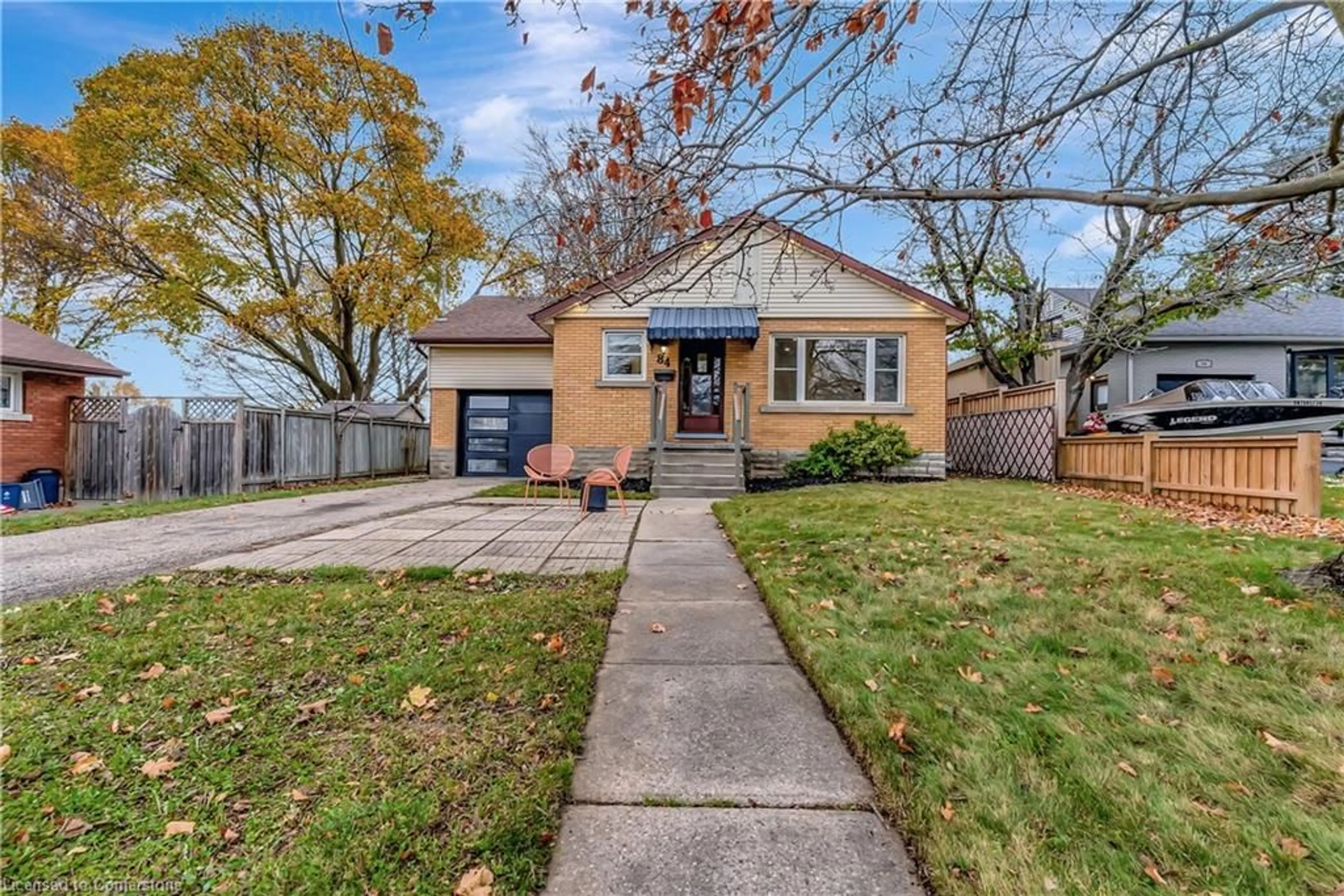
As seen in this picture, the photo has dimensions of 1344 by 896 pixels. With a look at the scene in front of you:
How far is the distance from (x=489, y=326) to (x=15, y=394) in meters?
9.35

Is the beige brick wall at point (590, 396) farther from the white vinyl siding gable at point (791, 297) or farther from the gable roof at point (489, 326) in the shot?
the gable roof at point (489, 326)

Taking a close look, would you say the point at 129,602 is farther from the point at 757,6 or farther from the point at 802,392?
the point at 802,392

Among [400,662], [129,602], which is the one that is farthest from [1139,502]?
[129,602]

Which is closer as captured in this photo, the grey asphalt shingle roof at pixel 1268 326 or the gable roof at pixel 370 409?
the gable roof at pixel 370 409

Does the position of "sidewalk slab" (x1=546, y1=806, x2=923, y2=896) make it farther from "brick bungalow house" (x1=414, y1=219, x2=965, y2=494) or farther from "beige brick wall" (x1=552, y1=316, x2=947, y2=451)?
"beige brick wall" (x1=552, y1=316, x2=947, y2=451)

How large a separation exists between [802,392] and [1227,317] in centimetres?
1570

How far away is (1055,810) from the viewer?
179cm

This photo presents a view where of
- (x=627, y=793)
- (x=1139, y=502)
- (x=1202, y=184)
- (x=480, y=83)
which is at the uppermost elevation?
(x=480, y=83)

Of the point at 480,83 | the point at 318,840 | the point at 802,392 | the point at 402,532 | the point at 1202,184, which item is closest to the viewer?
the point at 318,840

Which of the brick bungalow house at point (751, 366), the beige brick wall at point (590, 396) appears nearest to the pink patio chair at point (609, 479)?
the brick bungalow house at point (751, 366)

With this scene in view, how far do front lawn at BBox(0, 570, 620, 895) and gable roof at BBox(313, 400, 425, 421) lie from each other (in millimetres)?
13036

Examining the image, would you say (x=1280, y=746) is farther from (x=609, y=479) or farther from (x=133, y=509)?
(x=133, y=509)

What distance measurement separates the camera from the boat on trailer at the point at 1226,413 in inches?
406

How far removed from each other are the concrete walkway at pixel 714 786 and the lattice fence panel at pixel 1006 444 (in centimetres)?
1090
